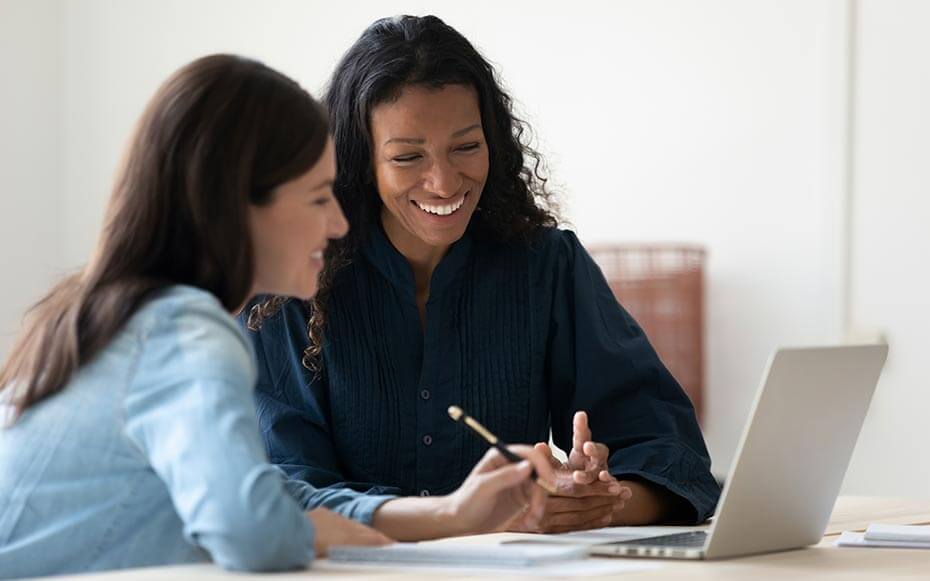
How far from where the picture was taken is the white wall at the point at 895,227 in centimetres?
413

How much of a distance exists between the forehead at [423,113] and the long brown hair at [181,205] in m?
0.71

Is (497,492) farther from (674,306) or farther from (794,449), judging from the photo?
(674,306)

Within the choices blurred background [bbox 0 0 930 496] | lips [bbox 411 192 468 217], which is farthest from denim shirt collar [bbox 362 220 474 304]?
blurred background [bbox 0 0 930 496]

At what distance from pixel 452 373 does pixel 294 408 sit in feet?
0.82

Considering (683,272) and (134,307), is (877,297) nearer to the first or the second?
(683,272)

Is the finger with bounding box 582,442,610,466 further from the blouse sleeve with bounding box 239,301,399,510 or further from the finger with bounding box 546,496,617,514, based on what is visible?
the blouse sleeve with bounding box 239,301,399,510

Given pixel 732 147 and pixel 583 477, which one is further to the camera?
pixel 732 147

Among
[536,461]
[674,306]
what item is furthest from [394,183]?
[674,306]

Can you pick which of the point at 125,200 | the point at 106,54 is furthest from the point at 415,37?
the point at 106,54

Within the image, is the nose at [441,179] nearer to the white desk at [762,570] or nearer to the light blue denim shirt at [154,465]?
Result: the white desk at [762,570]

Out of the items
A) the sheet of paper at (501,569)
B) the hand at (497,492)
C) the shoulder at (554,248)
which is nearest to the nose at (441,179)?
the shoulder at (554,248)

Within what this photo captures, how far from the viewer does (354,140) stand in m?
2.30

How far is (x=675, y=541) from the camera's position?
5.46 feet

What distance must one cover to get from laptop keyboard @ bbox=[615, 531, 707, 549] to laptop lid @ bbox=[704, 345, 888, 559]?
2.2 inches
